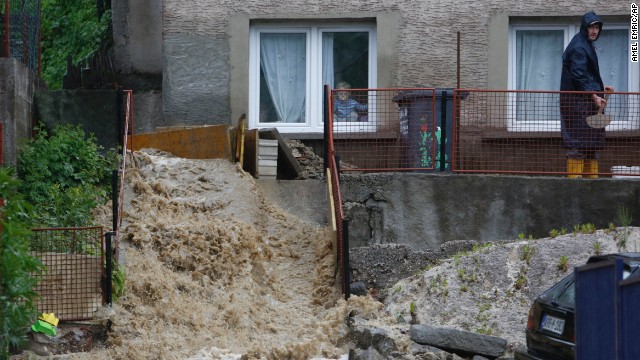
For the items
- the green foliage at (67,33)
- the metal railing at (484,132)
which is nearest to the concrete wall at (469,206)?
the metal railing at (484,132)

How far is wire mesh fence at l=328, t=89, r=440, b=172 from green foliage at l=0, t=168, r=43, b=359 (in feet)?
19.0

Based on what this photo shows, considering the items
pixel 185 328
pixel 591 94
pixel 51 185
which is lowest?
pixel 185 328

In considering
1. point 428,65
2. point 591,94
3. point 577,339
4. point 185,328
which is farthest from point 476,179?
point 577,339

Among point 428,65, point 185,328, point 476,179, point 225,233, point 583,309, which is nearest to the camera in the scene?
point 583,309

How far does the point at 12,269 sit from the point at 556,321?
14.7ft

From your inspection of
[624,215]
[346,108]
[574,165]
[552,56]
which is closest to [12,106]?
[346,108]

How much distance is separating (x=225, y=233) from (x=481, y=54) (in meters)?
5.61

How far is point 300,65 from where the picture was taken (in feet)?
60.6

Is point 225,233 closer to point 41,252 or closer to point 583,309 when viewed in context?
point 41,252

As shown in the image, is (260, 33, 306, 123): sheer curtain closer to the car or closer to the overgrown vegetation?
the overgrown vegetation

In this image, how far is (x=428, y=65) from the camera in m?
18.0

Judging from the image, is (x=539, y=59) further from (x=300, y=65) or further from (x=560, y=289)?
(x=560, y=289)

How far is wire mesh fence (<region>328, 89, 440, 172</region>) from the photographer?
15883 millimetres

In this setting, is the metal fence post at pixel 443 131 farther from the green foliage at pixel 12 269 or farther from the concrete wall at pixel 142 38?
the green foliage at pixel 12 269
